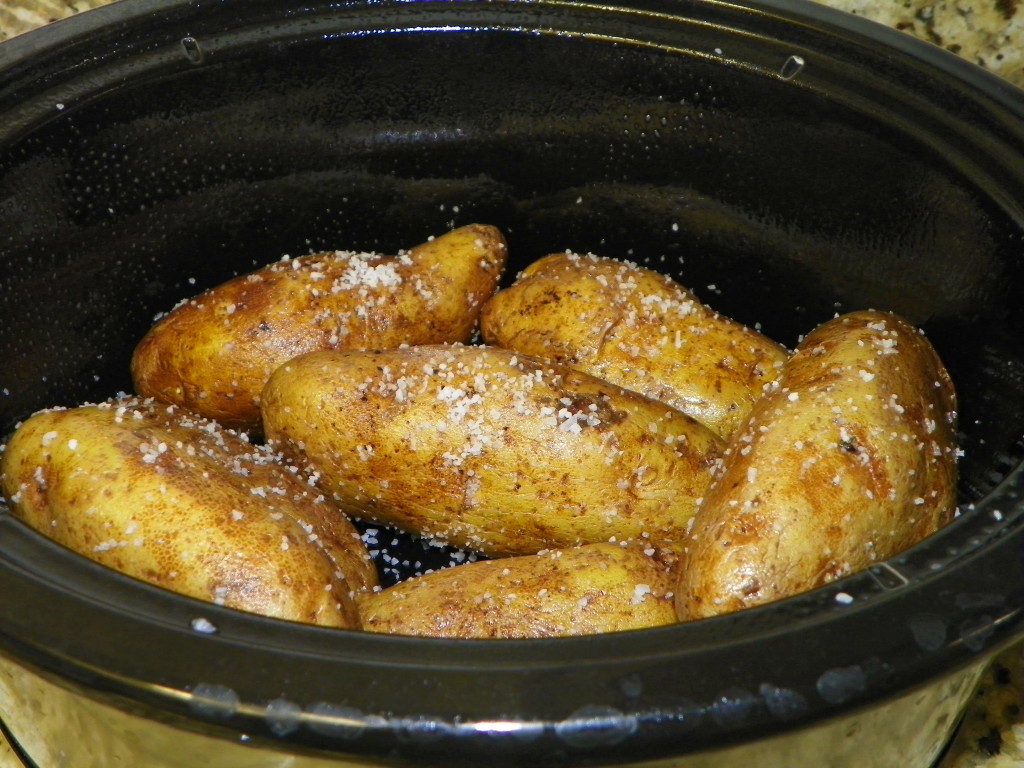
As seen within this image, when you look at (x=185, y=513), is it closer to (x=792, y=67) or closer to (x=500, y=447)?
(x=500, y=447)

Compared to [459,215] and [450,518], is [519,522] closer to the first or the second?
[450,518]

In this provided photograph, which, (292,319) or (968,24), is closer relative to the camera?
(292,319)

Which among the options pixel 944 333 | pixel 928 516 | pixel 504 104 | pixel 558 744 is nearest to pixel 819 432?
pixel 928 516

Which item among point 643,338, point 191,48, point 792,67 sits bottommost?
point 643,338

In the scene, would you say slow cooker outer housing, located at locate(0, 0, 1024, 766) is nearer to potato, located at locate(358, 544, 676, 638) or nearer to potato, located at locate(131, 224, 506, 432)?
potato, located at locate(131, 224, 506, 432)

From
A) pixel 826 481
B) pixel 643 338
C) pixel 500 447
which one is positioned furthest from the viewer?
pixel 643 338

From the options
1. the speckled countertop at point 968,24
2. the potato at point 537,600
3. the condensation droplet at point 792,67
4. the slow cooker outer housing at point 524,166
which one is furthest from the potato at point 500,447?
the speckled countertop at point 968,24

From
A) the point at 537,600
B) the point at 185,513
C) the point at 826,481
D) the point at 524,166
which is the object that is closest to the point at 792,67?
the point at 524,166

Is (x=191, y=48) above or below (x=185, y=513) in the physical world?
above
